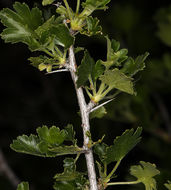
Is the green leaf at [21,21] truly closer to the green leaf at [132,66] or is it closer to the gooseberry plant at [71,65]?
the gooseberry plant at [71,65]

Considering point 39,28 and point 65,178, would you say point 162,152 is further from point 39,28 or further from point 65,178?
point 39,28

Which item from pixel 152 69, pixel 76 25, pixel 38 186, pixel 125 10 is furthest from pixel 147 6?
pixel 76 25

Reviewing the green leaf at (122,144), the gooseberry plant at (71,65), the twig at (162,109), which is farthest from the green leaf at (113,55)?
the twig at (162,109)

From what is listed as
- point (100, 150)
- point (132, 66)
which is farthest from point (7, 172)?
point (132, 66)

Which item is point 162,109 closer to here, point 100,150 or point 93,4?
point 100,150

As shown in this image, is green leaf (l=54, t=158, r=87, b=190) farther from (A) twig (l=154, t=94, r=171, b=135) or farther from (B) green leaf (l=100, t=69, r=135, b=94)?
(A) twig (l=154, t=94, r=171, b=135)

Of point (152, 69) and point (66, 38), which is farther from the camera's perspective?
point (152, 69)
